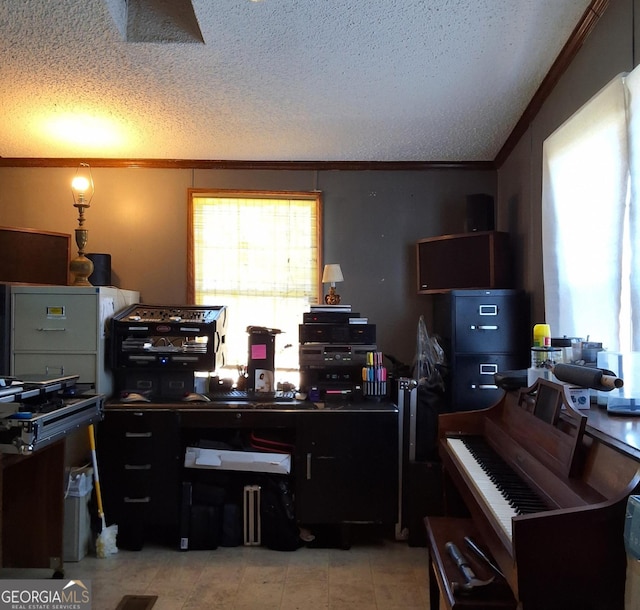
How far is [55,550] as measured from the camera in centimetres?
248

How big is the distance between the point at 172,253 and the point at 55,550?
6.60 feet

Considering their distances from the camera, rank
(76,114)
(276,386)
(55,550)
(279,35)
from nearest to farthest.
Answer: (279,35)
(55,550)
(76,114)
(276,386)

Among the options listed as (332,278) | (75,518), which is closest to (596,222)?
(332,278)

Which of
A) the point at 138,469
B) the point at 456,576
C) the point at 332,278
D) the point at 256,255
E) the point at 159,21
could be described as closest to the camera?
the point at 456,576

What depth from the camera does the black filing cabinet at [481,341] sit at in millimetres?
3000

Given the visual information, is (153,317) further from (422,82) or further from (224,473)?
(422,82)

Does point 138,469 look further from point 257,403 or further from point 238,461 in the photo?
point 257,403

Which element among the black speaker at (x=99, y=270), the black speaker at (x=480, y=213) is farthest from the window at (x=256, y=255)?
the black speaker at (x=480, y=213)

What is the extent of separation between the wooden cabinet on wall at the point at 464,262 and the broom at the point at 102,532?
2.27m

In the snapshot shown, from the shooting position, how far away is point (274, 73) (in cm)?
247

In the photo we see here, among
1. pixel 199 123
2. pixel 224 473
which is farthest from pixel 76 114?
pixel 224 473

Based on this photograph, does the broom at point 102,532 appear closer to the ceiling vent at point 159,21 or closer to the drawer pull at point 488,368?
the ceiling vent at point 159,21

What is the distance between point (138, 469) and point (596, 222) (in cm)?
260

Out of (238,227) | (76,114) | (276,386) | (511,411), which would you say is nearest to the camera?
(511,411)
